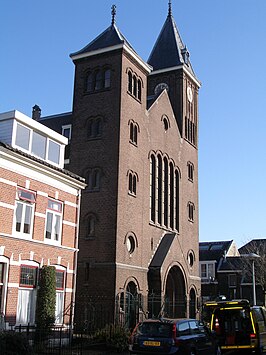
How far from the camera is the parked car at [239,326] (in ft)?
61.6

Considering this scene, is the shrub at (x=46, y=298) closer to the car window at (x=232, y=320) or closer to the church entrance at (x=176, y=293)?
the car window at (x=232, y=320)

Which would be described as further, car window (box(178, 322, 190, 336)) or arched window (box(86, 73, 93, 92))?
arched window (box(86, 73, 93, 92))

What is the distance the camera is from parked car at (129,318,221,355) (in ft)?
51.9

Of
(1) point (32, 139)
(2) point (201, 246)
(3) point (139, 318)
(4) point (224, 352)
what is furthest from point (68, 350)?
(2) point (201, 246)

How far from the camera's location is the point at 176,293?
135 feet

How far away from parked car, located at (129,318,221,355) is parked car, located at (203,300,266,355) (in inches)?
87.2

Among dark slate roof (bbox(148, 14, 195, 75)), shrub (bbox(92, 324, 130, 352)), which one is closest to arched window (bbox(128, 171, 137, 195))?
shrub (bbox(92, 324, 130, 352))

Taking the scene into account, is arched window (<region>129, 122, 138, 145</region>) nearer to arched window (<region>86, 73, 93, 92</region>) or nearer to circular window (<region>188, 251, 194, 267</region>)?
arched window (<region>86, 73, 93, 92</region>)

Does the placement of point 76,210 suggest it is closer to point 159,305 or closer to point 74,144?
point 74,144

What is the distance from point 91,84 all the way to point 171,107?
986 cm

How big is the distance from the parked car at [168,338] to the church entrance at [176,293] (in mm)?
22659

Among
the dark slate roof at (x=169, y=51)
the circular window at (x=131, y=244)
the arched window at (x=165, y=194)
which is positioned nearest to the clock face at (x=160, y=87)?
the dark slate roof at (x=169, y=51)

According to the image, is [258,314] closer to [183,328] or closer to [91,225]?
[183,328]

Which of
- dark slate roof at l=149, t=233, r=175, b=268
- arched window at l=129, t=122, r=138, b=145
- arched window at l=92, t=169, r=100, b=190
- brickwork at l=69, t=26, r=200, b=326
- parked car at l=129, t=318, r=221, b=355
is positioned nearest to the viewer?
parked car at l=129, t=318, r=221, b=355
